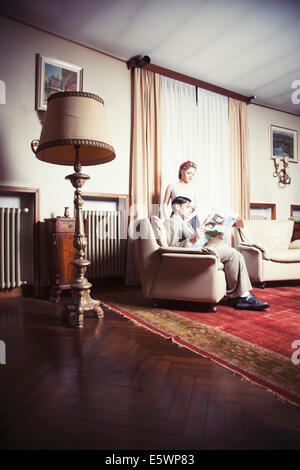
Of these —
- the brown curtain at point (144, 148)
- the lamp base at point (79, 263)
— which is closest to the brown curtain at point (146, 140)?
the brown curtain at point (144, 148)

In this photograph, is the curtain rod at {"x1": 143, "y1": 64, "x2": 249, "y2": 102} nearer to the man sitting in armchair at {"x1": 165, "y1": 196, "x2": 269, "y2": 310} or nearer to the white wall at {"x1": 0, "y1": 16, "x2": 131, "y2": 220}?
the white wall at {"x1": 0, "y1": 16, "x2": 131, "y2": 220}

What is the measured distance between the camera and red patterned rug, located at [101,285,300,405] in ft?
4.73

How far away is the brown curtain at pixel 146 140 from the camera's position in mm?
3766

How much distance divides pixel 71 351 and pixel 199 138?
3.66 meters

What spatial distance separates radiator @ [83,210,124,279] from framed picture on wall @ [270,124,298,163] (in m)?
3.39

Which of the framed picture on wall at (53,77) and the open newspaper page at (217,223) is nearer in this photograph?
the open newspaper page at (217,223)

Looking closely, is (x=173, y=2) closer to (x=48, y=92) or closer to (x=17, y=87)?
(x=48, y=92)

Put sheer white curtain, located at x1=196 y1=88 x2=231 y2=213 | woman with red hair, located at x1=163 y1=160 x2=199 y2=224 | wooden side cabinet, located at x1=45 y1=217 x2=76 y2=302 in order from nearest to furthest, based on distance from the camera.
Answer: wooden side cabinet, located at x1=45 y1=217 x2=76 y2=302, woman with red hair, located at x1=163 y1=160 x2=199 y2=224, sheer white curtain, located at x1=196 y1=88 x2=231 y2=213

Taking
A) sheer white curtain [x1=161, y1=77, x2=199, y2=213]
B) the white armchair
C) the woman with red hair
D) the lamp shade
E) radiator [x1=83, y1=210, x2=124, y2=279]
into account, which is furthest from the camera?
sheer white curtain [x1=161, y1=77, x2=199, y2=213]

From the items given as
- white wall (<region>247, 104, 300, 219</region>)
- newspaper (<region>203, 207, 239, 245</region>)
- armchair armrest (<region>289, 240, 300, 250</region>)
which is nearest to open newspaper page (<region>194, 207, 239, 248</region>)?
newspaper (<region>203, 207, 239, 245</region>)

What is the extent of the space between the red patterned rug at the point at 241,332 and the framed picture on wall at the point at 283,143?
3.20 m

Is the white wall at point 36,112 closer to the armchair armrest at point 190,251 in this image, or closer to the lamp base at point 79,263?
the lamp base at point 79,263

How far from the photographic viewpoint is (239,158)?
4.82 metres

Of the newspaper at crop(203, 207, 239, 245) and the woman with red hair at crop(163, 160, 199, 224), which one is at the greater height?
the woman with red hair at crop(163, 160, 199, 224)
